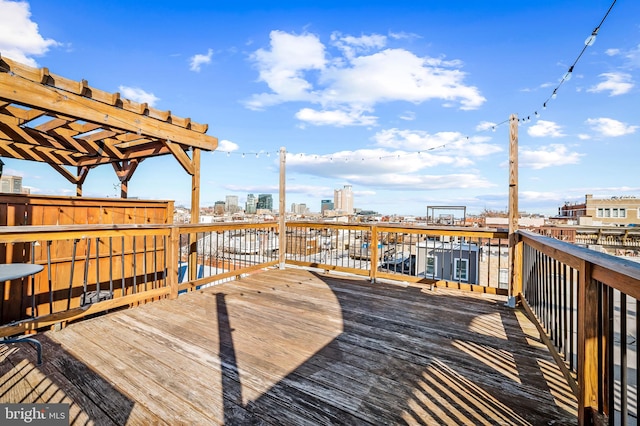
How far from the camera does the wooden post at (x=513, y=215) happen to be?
328 centimetres

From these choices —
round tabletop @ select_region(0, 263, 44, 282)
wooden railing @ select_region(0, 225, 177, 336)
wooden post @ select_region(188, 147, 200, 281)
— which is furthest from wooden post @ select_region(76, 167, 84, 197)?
round tabletop @ select_region(0, 263, 44, 282)

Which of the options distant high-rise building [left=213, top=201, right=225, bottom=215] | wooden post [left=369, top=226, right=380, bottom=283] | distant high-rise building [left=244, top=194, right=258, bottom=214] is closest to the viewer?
wooden post [left=369, top=226, right=380, bottom=283]

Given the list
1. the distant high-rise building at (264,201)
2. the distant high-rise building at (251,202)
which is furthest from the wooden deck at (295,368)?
the distant high-rise building at (251,202)

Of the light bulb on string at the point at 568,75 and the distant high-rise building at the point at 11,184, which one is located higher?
the light bulb on string at the point at 568,75

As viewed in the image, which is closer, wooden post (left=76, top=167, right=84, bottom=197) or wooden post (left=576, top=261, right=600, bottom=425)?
wooden post (left=576, top=261, right=600, bottom=425)

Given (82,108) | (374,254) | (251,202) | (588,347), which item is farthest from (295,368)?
(251,202)

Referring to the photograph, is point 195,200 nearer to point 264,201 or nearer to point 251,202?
point 264,201

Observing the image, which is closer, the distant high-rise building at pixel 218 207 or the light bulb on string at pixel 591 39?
the light bulb on string at pixel 591 39

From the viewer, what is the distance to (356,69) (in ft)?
26.4

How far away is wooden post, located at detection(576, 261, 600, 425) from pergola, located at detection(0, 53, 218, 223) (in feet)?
15.2

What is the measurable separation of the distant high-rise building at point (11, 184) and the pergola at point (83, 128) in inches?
26.6

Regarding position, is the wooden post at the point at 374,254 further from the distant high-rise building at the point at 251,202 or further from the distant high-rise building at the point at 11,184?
the distant high-rise building at the point at 251,202

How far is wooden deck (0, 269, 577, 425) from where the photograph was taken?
Result: 145cm

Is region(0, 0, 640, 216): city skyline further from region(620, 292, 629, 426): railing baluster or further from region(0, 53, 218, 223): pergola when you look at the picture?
region(620, 292, 629, 426): railing baluster
